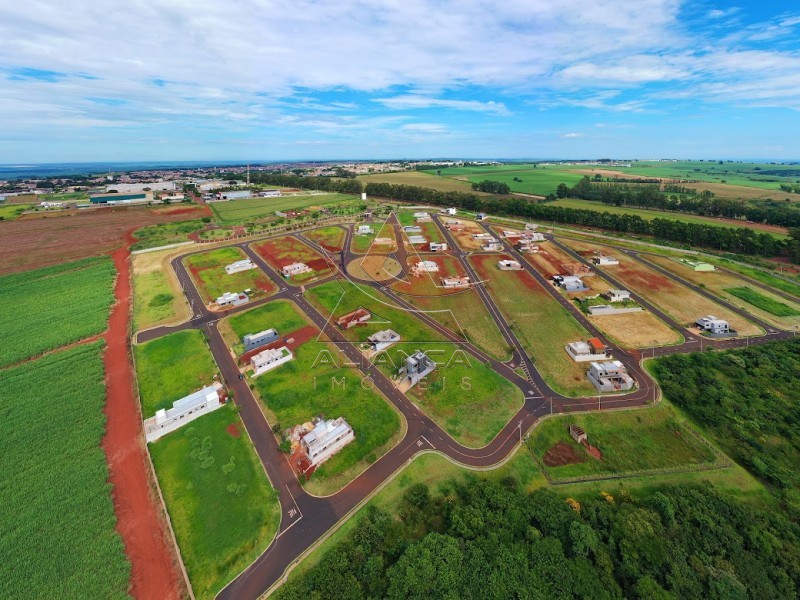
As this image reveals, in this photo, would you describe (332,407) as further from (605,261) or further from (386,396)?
(605,261)

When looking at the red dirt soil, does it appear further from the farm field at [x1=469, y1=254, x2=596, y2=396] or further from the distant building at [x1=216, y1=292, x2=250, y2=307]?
the distant building at [x1=216, y1=292, x2=250, y2=307]

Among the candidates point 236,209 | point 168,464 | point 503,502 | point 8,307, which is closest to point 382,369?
point 503,502

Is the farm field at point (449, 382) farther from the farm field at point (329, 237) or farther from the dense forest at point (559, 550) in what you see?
the farm field at point (329, 237)

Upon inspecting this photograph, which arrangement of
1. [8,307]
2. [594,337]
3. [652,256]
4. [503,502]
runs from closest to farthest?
1. [503,502]
2. [594,337]
3. [8,307]
4. [652,256]

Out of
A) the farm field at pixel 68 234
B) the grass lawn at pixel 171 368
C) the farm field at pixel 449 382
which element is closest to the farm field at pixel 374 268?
the farm field at pixel 449 382

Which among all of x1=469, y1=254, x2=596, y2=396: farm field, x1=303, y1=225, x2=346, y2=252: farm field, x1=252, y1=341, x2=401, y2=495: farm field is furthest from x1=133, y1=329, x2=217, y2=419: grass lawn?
x1=303, y1=225, x2=346, y2=252: farm field

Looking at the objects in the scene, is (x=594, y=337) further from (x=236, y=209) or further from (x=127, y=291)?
(x=236, y=209)
